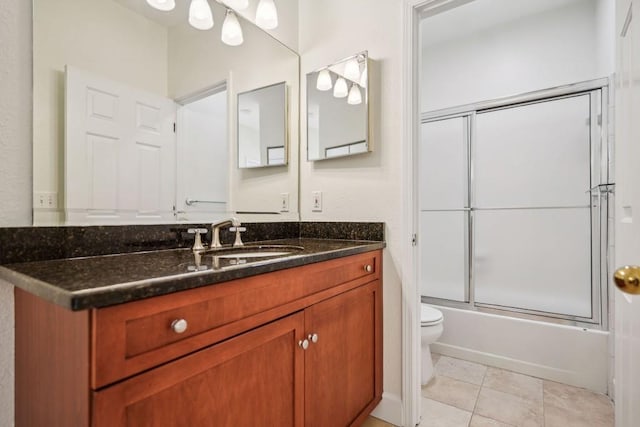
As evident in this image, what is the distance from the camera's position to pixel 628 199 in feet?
2.81

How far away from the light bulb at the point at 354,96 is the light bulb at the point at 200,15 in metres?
0.74

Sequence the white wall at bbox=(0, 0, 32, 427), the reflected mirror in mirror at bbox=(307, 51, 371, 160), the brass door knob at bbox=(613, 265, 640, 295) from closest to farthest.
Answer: the brass door knob at bbox=(613, 265, 640, 295)
the white wall at bbox=(0, 0, 32, 427)
the reflected mirror in mirror at bbox=(307, 51, 371, 160)

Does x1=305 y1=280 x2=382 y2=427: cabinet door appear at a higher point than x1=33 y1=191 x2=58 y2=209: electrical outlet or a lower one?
lower

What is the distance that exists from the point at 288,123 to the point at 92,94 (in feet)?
3.37

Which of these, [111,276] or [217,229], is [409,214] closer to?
[217,229]

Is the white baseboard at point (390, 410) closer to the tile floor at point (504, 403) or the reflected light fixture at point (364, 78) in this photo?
the tile floor at point (504, 403)

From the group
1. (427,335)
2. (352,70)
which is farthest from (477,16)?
(427,335)

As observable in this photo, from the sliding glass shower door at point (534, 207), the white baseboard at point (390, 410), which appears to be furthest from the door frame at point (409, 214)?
the sliding glass shower door at point (534, 207)

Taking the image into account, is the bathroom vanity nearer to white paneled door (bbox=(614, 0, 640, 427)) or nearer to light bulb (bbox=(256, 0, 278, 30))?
white paneled door (bbox=(614, 0, 640, 427))

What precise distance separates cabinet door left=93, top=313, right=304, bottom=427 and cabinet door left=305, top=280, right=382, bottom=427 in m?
0.08

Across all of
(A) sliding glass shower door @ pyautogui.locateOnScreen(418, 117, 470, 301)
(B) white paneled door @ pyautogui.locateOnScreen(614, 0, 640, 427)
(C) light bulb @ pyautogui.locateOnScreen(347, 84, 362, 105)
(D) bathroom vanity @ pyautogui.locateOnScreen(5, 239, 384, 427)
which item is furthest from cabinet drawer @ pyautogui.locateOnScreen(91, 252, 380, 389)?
(A) sliding glass shower door @ pyautogui.locateOnScreen(418, 117, 470, 301)

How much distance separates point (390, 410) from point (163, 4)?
81.1 inches

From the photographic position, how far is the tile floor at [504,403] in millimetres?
1529

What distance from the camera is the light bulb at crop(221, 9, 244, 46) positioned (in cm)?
151
